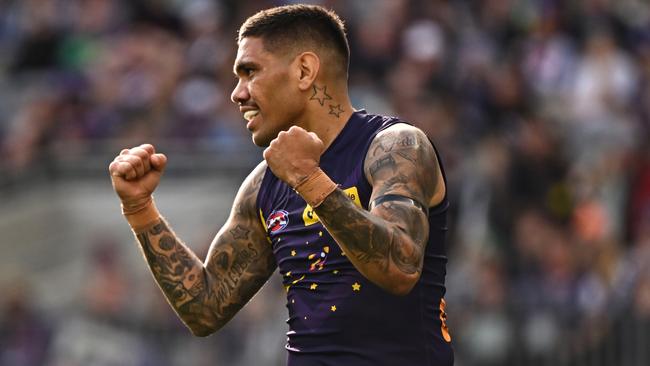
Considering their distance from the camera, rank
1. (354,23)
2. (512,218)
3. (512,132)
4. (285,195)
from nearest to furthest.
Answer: (285,195)
(512,218)
(512,132)
(354,23)

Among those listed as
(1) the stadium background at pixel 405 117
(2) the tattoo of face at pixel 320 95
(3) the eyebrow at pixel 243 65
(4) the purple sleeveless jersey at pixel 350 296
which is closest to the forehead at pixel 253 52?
(3) the eyebrow at pixel 243 65

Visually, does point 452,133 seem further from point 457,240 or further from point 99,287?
point 99,287

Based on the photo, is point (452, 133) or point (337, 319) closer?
point (337, 319)

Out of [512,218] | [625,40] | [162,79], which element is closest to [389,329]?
[512,218]

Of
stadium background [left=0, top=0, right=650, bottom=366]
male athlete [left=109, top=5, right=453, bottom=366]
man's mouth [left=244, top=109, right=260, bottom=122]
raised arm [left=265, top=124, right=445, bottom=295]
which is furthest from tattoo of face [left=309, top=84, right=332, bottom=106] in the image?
stadium background [left=0, top=0, right=650, bottom=366]

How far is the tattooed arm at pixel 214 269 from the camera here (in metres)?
6.16

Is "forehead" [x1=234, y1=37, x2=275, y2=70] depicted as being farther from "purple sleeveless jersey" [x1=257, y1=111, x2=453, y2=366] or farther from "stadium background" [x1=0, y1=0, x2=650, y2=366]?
"stadium background" [x1=0, y1=0, x2=650, y2=366]

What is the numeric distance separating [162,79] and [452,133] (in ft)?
11.5

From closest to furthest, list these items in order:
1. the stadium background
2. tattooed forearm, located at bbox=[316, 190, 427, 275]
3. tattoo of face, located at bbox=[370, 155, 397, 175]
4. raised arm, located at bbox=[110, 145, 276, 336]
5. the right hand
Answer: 1. tattooed forearm, located at bbox=[316, 190, 427, 275]
2. tattoo of face, located at bbox=[370, 155, 397, 175]
3. the right hand
4. raised arm, located at bbox=[110, 145, 276, 336]
5. the stadium background

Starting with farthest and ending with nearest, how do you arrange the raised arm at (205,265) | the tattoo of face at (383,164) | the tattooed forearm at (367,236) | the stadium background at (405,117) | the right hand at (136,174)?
1. the stadium background at (405,117)
2. the raised arm at (205,265)
3. the right hand at (136,174)
4. the tattoo of face at (383,164)
5. the tattooed forearm at (367,236)

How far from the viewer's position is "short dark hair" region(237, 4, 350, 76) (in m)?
5.91

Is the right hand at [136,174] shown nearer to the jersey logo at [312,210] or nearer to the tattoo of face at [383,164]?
the jersey logo at [312,210]

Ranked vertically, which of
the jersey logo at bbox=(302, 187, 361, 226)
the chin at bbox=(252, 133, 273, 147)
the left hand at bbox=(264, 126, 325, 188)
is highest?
the left hand at bbox=(264, 126, 325, 188)

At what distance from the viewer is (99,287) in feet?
42.8
